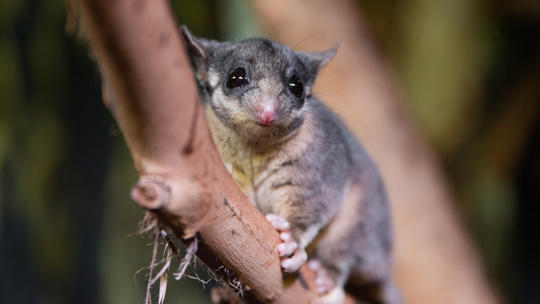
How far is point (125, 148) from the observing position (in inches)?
183

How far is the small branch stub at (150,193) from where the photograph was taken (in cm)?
135

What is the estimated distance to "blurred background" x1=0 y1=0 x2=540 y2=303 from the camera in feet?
13.6

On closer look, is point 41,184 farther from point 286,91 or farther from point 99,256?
point 286,91

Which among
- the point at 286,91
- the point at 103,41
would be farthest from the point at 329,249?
the point at 103,41

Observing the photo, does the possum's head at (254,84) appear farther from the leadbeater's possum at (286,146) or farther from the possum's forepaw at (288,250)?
the possum's forepaw at (288,250)

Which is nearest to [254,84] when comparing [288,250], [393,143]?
[288,250]

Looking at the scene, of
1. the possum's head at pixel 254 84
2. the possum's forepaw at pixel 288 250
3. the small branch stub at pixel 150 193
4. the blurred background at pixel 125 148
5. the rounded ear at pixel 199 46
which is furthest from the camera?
the blurred background at pixel 125 148

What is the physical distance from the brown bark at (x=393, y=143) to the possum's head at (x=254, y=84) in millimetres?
1912

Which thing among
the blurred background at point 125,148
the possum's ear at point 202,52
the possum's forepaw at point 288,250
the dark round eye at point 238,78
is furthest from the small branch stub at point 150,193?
the blurred background at point 125,148

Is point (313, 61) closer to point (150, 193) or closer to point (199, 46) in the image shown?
point (199, 46)

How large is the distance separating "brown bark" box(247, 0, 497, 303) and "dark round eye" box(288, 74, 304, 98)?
1.92 m

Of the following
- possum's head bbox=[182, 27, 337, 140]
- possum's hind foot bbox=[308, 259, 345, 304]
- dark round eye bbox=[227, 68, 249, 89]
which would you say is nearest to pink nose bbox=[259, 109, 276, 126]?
possum's head bbox=[182, 27, 337, 140]

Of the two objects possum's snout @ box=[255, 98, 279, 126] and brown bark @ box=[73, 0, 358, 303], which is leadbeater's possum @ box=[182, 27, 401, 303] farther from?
brown bark @ box=[73, 0, 358, 303]

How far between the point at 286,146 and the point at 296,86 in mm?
252
